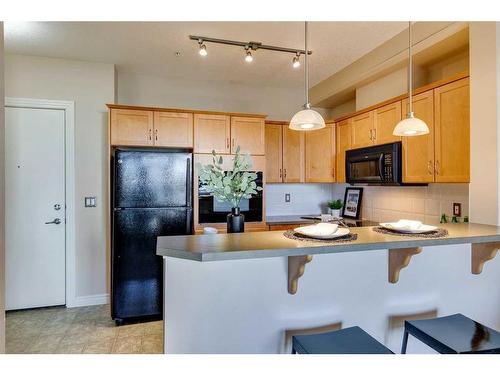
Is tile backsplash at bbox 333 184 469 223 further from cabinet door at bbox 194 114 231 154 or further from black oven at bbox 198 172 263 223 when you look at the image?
cabinet door at bbox 194 114 231 154

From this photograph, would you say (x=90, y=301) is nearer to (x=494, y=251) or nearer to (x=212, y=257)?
(x=212, y=257)

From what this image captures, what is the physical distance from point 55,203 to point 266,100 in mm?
2815

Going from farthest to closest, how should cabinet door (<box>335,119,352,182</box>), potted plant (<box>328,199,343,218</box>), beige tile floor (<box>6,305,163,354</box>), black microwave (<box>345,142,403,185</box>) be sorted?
potted plant (<box>328,199,343,218</box>)
cabinet door (<box>335,119,352,182</box>)
black microwave (<box>345,142,403,185</box>)
beige tile floor (<box>6,305,163,354</box>)

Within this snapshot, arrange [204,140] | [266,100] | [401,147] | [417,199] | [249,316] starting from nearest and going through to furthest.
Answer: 1. [249,316]
2. [401,147]
3. [417,199]
4. [204,140]
5. [266,100]

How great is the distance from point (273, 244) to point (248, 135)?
86.3 inches

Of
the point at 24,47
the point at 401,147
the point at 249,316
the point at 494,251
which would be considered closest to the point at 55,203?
the point at 24,47

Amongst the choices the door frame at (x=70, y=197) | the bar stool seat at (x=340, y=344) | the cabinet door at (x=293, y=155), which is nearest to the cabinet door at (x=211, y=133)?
the cabinet door at (x=293, y=155)

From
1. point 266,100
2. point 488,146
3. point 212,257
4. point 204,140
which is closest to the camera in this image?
point 212,257

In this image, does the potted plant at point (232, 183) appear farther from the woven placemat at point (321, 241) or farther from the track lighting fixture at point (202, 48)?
the track lighting fixture at point (202, 48)

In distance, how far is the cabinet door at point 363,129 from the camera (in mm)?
3252

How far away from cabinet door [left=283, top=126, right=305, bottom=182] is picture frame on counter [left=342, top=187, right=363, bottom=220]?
0.65m

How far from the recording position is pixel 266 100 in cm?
423

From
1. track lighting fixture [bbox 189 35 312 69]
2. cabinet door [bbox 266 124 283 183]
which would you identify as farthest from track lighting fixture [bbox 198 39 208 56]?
cabinet door [bbox 266 124 283 183]

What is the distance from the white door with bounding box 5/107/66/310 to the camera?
10.6 ft
